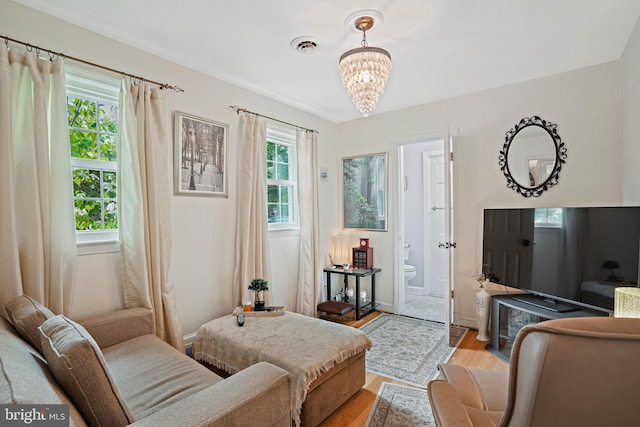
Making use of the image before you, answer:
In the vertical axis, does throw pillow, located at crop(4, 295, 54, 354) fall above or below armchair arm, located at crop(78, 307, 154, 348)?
above

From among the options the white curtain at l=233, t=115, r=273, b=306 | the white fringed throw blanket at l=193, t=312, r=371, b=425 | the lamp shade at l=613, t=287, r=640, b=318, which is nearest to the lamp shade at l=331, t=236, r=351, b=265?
the white curtain at l=233, t=115, r=273, b=306

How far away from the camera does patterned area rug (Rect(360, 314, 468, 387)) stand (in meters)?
2.55

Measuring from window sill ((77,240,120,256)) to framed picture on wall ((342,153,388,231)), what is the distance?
2876 millimetres

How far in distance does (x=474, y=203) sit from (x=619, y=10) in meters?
1.87

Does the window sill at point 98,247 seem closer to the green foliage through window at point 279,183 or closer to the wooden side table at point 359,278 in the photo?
the green foliage through window at point 279,183

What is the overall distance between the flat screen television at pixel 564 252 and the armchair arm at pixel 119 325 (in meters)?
3.12

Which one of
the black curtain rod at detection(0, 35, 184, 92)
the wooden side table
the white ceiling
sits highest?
the white ceiling


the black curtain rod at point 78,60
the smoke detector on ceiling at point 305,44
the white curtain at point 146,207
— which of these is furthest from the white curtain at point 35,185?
the smoke detector on ceiling at point 305,44

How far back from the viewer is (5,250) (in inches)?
67.0

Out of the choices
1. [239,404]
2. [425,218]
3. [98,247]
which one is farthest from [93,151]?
[425,218]

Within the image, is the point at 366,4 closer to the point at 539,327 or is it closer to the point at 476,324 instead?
the point at 539,327

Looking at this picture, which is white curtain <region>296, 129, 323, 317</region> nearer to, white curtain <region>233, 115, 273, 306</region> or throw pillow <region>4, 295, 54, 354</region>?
white curtain <region>233, 115, 273, 306</region>

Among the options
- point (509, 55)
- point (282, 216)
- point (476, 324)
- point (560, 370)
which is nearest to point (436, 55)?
point (509, 55)

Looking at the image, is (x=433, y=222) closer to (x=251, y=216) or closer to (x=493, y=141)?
(x=493, y=141)
